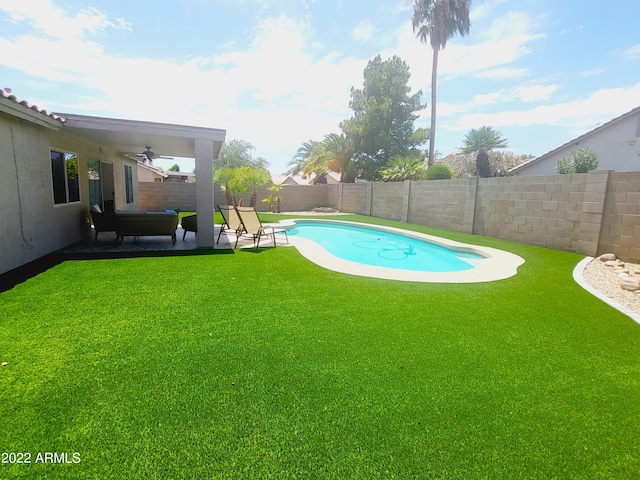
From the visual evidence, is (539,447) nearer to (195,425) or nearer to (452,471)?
(452,471)

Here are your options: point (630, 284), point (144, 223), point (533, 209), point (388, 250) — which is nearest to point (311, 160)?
point (388, 250)

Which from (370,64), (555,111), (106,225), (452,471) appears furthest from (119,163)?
(555,111)

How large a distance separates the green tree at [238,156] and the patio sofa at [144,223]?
46.7 m

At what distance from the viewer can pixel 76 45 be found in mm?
10195

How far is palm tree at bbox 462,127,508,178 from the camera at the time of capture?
23.0 m

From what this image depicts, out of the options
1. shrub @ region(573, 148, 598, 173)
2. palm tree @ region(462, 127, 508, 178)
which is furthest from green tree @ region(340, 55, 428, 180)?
shrub @ region(573, 148, 598, 173)

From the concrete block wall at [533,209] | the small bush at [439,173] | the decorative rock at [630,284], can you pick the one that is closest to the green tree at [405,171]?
the small bush at [439,173]

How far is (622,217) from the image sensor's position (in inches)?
298

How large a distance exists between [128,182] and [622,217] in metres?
19.0

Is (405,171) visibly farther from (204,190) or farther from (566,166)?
(204,190)

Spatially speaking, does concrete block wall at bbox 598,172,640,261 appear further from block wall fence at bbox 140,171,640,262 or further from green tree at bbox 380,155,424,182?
green tree at bbox 380,155,424,182

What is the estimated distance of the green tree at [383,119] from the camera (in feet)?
92.7

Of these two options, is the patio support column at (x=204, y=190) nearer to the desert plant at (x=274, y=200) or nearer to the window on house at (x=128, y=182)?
the window on house at (x=128, y=182)

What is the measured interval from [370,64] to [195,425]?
107 ft
